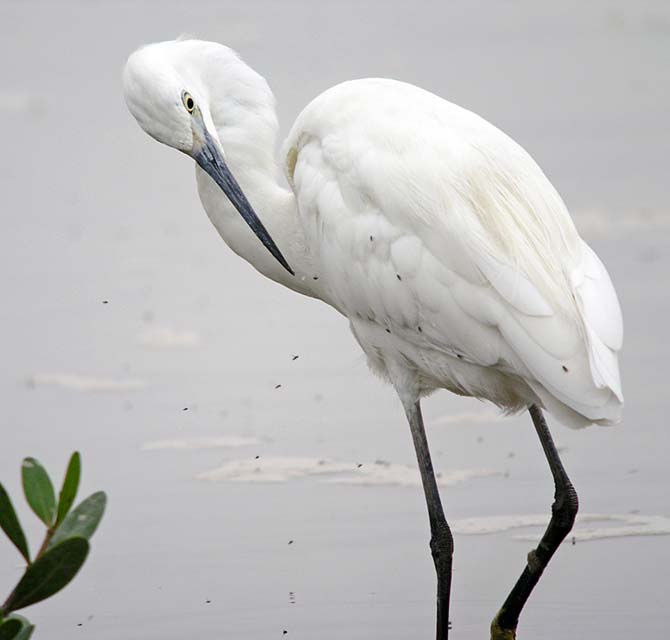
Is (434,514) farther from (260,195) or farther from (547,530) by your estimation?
(260,195)

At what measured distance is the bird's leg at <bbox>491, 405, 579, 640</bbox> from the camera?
450cm

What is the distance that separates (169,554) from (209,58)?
157cm

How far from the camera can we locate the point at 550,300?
399cm

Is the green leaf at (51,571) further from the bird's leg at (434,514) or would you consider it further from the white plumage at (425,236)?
the bird's leg at (434,514)

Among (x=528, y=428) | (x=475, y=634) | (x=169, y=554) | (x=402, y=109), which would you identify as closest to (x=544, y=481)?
(x=528, y=428)

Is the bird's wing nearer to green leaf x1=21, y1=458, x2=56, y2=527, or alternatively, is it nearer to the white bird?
the white bird

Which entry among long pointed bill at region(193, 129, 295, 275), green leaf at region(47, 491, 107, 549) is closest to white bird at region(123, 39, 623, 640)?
long pointed bill at region(193, 129, 295, 275)

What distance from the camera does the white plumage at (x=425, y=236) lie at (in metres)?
3.98

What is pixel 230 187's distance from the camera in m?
4.60

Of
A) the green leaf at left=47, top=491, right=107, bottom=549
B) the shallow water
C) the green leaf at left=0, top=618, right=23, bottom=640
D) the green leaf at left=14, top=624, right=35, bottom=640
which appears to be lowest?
the shallow water

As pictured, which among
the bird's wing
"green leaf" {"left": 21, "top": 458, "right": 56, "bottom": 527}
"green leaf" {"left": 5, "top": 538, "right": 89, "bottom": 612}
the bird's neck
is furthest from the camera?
the bird's neck

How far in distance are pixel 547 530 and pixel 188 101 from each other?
156 centimetres

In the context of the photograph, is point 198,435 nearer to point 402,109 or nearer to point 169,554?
point 169,554

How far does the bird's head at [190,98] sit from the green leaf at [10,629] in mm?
2167
